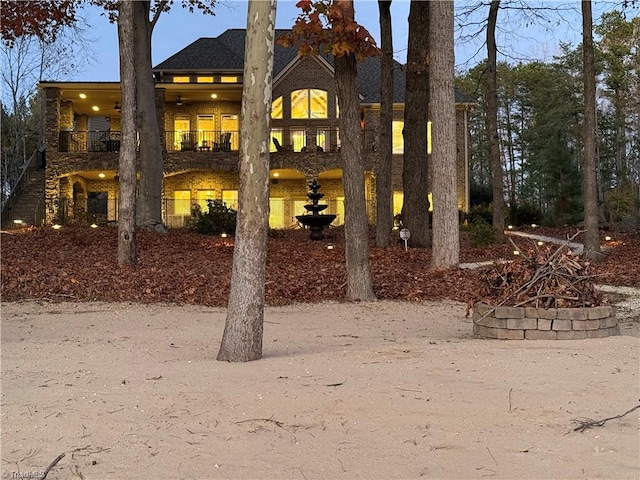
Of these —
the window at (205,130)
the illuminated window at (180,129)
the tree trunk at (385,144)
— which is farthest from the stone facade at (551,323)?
the illuminated window at (180,129)

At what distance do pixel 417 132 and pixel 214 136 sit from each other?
49.1 ft

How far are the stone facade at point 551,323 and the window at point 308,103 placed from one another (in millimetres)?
24538

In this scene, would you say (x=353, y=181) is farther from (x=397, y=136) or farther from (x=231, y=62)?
(x=231, y=62)

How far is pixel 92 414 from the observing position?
13.9 feet

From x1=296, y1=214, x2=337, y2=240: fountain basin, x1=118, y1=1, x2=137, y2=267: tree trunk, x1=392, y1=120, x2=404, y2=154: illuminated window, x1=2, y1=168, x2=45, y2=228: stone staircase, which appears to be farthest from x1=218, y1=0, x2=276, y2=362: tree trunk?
x1=392, y1=120, x2=404, y2=154: illuminated window

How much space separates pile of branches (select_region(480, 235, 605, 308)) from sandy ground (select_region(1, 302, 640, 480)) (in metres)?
0.52

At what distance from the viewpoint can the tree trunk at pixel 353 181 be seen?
10.3m

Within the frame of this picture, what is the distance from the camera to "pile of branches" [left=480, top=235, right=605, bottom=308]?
6.93 metres

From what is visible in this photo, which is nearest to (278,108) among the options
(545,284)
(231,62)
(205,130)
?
(231,62)

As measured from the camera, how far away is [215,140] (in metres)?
30.1

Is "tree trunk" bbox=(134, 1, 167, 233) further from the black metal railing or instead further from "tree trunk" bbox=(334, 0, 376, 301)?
"tree trunk" bbox=(334, 0, 376, 301)

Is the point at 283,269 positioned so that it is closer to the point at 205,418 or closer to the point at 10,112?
the point at 205,418

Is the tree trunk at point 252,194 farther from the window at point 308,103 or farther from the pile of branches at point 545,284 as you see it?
the window at point 308,103

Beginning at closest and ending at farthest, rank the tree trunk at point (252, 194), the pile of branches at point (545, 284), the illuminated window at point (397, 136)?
the tree trunk at point (252, 194), the pile of branches at point (545, 284), the illuminated window at point (397, 136)
